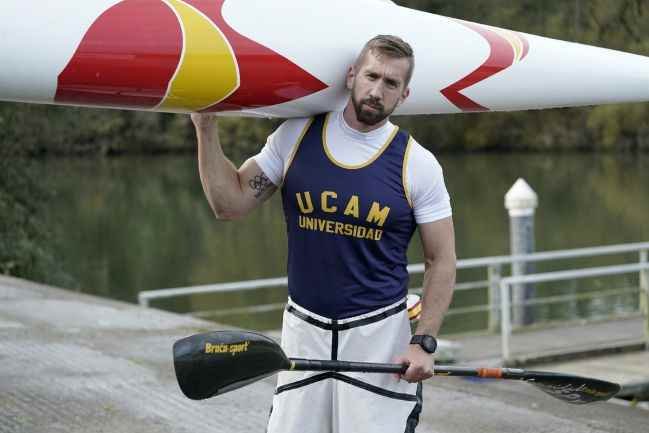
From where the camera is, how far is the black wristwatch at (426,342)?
361cm

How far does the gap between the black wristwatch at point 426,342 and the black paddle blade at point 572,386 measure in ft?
1.99

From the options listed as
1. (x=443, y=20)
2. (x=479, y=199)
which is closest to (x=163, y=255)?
(x=479, y=199)

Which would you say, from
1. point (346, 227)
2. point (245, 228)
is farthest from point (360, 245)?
point (245, 228)

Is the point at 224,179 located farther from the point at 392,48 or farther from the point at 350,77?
the point at 392,48

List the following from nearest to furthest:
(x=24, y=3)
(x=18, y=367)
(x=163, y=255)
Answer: (x=24, y=3) < (x=18, y=367) < (x=163, y=255)

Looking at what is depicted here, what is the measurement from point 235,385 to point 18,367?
3.72 metres

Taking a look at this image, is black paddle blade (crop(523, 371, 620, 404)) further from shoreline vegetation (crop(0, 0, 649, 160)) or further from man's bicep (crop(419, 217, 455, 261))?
shoreline vegetation (crop(0, 0, 649, 160))

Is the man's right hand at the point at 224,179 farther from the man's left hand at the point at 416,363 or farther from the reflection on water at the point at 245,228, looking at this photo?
the reflection on water at the point at 245,228

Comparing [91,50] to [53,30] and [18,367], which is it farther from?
[18,367]

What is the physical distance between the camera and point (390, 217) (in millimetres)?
3566

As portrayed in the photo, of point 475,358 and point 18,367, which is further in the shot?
point 475,358

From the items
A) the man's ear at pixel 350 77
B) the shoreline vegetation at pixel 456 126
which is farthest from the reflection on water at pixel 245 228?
the man's ear at pixel 350 77

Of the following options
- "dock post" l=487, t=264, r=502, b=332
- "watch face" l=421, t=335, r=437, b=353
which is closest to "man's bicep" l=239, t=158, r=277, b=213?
"watch face" l=421, t=335, r=437, b=353

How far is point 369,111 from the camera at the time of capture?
11.6ft
